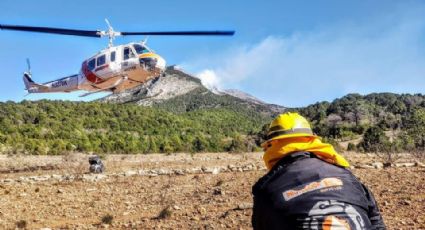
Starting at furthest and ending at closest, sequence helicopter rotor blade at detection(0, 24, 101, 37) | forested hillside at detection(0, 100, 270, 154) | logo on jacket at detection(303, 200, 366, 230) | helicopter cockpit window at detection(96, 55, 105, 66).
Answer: forested hillside at detection(0, 100, 270, 154) < helicopter cockpit window at detection(96, 55, 105, 66) < helicopter rotor blade at detection(0, 24, 101, 37) < logo on jacket at detection(303, 200, 366, 230)

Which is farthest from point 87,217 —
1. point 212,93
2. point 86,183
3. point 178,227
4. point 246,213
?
point 212,93

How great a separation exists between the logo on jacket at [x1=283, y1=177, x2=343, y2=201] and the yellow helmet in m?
0.29

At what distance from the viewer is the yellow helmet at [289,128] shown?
2414 millimetres

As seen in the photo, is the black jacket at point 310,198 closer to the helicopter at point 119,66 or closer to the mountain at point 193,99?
the helicopter at point 119,66

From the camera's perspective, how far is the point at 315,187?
2197mm

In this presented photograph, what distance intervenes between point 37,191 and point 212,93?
9193 cm

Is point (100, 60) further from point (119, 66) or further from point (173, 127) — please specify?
point (173, 127)

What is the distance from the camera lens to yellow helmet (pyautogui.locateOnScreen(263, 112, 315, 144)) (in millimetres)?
2414

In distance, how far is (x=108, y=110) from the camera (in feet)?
208

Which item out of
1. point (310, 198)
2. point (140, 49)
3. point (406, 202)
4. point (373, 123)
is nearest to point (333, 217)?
point (310, 198)

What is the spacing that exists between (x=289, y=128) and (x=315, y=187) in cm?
35

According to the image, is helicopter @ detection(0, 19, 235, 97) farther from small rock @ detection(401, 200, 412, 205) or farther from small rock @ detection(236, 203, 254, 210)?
small rock @ detection(401, 200, 412, 205)

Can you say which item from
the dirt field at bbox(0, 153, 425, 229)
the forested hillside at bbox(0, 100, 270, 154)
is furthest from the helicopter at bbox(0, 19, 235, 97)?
the forested hillside at bbox(0, 100, 270, 154)

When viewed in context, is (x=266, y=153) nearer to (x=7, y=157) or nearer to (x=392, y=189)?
(x=392, y=189)
